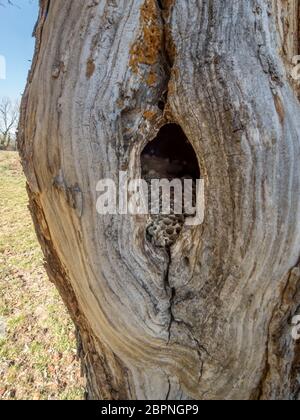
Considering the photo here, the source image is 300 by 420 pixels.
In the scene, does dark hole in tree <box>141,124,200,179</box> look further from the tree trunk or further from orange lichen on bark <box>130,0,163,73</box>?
orange lichen on bark <box>130,0,163,73</box>

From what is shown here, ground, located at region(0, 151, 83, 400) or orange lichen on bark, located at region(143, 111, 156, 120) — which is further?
ground, located at region(0, 151, 83, 400)

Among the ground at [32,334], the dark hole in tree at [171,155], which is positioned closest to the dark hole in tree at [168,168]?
the dark hole in tree at [171,155]

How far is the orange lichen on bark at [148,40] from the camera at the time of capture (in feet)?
3.67

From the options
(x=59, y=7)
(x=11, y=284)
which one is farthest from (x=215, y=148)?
(x=11, y=284)

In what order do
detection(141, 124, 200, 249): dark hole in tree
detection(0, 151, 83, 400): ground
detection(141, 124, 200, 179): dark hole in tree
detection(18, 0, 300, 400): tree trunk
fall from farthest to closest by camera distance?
detection(0, 151, 83, 400): ground, detection(141, 124, 200, 179): dark hole in tree, detection(141, 124, 200, 249): dark hole in tree, detection(18, 0, 300, 400): tree trunk

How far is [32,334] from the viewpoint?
3793mm

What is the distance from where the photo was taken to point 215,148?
109 cm

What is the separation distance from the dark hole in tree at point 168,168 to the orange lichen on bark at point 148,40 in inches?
10.7

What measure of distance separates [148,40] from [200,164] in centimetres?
44

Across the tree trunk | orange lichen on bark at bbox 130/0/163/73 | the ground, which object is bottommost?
the ground

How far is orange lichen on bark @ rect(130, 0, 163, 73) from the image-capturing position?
112 cm

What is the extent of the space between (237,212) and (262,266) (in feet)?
0.63

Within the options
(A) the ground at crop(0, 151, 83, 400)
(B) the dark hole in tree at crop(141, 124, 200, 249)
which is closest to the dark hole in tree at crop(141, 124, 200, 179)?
(B) the dark hole in tree at crop(141, 124, 200, 249)

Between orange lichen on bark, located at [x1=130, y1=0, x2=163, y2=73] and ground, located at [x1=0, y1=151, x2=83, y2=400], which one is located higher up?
orange lichen on bark, located at [x1=130, y1=0, x2=163, y2=73]
